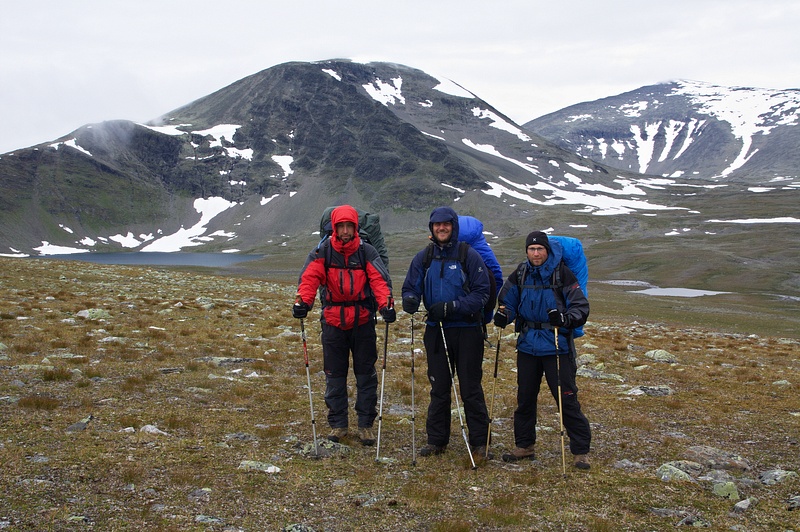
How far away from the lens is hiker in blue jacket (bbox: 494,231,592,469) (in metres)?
8.80

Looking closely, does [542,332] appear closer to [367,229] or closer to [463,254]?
[463,254]

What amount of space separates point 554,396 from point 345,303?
3.62 metres

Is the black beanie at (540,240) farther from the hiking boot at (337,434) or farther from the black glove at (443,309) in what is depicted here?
the hiking boot at (337,434)

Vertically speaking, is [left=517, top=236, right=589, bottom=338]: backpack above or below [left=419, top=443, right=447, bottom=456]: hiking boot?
above

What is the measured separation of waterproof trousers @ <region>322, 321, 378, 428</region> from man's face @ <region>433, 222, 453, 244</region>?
1901mm

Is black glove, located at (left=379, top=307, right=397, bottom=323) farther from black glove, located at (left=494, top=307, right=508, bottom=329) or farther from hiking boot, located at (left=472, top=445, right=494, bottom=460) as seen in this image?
hiking boot, located at (left=472, top=445, right=494, bottom=460)

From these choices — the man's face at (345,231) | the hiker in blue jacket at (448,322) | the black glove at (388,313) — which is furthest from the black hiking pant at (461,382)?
the man's face at (345,231)

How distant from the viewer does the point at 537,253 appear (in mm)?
8867

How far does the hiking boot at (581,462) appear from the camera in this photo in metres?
8.44

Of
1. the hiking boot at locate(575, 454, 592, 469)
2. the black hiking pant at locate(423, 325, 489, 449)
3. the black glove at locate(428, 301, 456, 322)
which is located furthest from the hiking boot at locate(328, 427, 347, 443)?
the hiking boot at locate(575, 454, 592, 469)

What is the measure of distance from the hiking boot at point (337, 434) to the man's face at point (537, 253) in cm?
412

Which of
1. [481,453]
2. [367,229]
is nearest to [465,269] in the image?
[367,229]

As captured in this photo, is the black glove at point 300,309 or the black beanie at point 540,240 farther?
the black glove at point 300,309

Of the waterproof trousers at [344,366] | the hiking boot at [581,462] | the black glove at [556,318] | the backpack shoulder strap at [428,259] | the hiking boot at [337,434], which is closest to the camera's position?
the hiking boot at [581,462]
